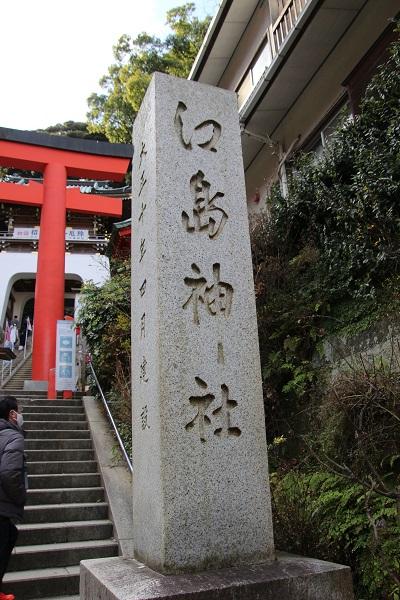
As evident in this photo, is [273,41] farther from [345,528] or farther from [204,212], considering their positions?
[345,528]

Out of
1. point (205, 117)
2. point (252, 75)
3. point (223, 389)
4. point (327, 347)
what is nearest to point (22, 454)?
point (223, 389)

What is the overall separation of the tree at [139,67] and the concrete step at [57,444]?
18.3m

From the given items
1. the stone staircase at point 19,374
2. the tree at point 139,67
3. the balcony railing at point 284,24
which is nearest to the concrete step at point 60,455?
the balcony railing at point 284,24

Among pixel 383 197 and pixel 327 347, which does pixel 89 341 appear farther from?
pixel 383 197

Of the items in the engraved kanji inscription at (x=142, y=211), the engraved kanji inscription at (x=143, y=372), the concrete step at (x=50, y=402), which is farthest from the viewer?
the concrete step at (x=50, y=402)

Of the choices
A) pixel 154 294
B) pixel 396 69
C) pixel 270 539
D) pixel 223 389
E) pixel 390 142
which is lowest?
pixel 270 539

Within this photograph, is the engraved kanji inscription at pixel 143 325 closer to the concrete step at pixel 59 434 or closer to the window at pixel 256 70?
the concrete step at pixel 59 434

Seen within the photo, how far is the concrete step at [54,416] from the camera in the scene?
850 cm

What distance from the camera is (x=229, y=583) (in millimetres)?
2436

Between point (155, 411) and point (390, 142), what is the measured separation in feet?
15.5

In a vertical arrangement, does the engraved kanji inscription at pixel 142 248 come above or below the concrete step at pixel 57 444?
above

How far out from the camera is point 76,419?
8.84 metres

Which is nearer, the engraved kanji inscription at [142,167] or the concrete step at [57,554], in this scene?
the engraved kanji inscription at [142,167]

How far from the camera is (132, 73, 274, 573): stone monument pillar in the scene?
110 inches
